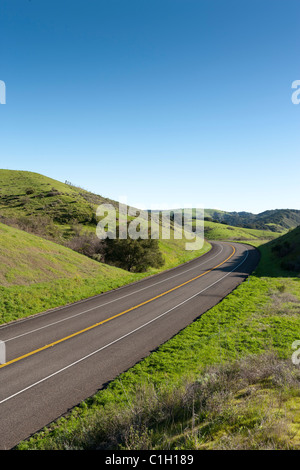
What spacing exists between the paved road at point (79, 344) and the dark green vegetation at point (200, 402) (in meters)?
0.87

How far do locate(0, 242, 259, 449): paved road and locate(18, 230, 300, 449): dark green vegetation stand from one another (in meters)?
0.87

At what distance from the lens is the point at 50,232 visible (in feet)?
131

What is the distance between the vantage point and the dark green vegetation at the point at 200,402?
199 inches

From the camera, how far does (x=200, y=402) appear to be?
20.7 ft

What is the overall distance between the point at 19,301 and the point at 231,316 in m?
→ 15.0

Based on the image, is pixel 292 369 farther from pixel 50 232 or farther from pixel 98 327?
pixel 50 232

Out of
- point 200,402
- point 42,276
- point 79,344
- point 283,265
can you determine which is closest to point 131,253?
point 42,276

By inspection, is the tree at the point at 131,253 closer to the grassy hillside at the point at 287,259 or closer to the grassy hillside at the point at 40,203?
the grassy hillside at the point at 40,203

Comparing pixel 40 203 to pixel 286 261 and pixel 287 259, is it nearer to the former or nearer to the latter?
pixel 286 261

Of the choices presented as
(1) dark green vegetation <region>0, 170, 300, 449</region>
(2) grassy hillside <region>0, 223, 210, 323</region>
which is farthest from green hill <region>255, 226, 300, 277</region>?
(2) grassy hillside <region>0, 223, 210, 323</region>

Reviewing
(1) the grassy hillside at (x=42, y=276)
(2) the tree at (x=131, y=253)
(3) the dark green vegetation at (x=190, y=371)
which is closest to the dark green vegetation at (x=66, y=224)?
(2) the tree at (x=131, y=253)

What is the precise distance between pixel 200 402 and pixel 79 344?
344 inches
